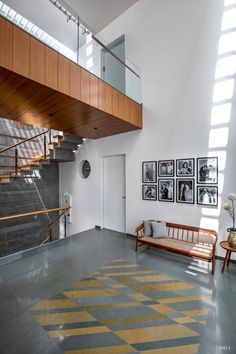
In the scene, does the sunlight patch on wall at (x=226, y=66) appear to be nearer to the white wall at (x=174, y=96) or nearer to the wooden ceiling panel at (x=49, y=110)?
the white wall at (x=174, y=96)

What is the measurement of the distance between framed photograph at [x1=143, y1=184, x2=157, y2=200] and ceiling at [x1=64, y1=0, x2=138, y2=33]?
513 cm

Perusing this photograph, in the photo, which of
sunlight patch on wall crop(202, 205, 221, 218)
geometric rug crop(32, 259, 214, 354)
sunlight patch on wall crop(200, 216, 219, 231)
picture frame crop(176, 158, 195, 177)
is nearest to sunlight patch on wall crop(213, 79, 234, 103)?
picture frame crop(176, 158, 195, 177)

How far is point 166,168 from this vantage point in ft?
13.9

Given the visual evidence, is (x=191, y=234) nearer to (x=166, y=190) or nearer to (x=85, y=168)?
(x=166, y=190)

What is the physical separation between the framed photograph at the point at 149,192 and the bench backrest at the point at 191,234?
74 centimetres

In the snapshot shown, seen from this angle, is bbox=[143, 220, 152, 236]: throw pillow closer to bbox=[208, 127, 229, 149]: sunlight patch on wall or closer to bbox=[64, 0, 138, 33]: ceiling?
bbox=[208, 127, 229, 149]: sunlight patch on wall

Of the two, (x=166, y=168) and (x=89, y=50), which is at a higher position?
(x=89, y=50)

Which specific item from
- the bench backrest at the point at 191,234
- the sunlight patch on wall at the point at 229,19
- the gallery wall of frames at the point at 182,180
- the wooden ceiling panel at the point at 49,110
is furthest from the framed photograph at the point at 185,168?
the sunlight patch on wall at the point at 229,19

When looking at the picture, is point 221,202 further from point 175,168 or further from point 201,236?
point 175,168

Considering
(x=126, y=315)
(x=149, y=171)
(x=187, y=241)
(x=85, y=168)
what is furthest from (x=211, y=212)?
(x=85, y=168)

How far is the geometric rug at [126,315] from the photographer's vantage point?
1.70 m

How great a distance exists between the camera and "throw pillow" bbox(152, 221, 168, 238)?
390cm

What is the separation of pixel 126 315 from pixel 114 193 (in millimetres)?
3658

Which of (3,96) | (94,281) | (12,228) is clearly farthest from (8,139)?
(94,281)
